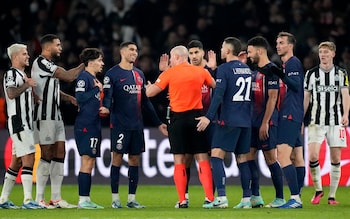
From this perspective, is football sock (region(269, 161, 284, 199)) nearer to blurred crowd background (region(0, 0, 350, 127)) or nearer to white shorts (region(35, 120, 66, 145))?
white shorts (region(35, 120, 66, 145))

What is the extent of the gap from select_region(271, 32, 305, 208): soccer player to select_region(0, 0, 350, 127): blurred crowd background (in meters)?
6.95

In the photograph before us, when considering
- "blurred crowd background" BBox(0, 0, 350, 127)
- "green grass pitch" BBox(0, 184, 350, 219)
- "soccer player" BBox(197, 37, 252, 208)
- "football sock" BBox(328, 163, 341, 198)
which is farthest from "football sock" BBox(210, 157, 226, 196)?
"blurred crowd background" BBox(0, 0, 350, 127)

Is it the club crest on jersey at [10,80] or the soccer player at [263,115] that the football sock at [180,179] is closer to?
the soccer player at [263,115]

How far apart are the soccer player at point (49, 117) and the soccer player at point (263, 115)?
2.45 metres

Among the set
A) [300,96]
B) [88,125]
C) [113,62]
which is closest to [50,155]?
[88,125]

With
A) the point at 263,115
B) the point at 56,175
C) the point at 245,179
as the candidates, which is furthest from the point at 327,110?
the point at 56,175

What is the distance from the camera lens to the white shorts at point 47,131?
15961 millimetres

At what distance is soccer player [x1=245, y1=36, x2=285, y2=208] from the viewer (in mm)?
15445

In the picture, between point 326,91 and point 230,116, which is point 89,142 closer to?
point 230,116

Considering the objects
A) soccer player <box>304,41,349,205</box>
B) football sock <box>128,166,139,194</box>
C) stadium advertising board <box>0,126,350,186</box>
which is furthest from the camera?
stadium advertising board <box>0,126,350,186</box>

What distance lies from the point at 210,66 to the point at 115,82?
1.39 meters

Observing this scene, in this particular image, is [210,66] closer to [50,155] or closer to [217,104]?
[217,104]

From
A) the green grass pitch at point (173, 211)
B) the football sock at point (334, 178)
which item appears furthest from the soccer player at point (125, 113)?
the football sock at point (334, 178)

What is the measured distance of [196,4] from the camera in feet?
82.4
